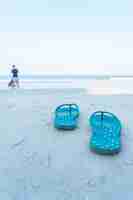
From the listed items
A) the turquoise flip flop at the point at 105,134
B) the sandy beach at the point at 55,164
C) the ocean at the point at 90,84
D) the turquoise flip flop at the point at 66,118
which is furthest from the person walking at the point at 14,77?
the turquoise flip flop at the point at 105,134

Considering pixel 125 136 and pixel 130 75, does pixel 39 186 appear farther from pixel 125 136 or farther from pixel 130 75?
pixel 130 75

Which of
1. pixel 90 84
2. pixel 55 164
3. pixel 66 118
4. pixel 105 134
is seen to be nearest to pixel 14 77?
pixel 90 84

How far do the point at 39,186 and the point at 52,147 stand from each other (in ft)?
4.96

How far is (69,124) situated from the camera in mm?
6234

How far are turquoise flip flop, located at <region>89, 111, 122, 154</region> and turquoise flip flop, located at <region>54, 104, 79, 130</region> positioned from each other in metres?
0.55

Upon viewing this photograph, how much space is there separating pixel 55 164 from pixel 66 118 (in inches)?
86.7

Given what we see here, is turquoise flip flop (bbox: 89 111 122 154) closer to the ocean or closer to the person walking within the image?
the ocean

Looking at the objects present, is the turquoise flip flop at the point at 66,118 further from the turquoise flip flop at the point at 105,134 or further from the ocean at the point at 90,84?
the ocean at the point at 90,84

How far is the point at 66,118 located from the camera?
6637 millimetres

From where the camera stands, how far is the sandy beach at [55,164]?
3.71 metres

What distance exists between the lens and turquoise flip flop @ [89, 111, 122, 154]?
192 inches

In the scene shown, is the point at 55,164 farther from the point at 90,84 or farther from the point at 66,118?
the point at 90,84

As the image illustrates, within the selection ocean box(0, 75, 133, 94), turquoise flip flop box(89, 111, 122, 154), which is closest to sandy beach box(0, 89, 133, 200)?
turquoise flip flop box(89, 111, 122, 154)

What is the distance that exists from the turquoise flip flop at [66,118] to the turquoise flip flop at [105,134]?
55 cm
